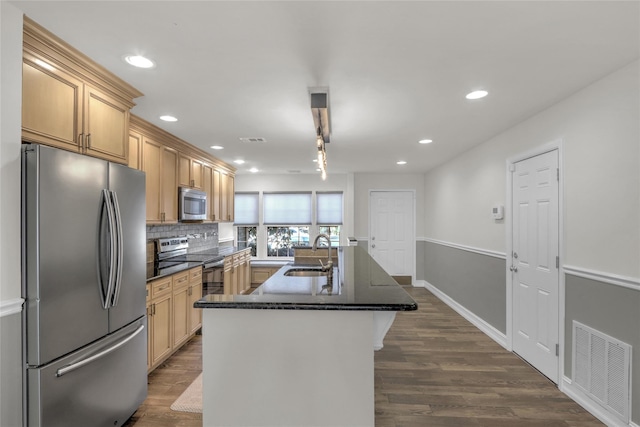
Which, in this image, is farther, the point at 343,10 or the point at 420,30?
the point at 420,30

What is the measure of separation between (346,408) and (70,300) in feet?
5.40

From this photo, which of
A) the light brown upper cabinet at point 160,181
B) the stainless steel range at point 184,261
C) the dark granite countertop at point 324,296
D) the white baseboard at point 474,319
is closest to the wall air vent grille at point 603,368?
the white baseboard at point 474,319

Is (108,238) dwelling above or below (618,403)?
above

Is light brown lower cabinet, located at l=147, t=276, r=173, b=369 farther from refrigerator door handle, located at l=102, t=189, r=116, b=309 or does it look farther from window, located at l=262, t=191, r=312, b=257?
window, located at l=262, t=191, r=312, b=257

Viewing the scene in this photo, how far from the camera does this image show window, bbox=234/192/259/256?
7.00 meters

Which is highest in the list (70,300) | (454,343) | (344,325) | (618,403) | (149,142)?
(149,142)

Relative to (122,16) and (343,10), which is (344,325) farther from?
(122,16)

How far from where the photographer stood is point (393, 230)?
7.00 metres

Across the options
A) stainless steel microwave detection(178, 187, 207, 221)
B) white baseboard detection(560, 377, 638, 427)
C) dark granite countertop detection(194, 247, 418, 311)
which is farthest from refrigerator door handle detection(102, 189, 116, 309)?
white baseboard detection(560, 377, 638, 427)

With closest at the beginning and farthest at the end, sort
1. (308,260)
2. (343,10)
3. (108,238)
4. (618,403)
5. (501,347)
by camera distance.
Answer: (343,10), (108,238), (618,403), (501,347), (308,260)

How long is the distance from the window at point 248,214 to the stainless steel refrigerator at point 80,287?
4645mm

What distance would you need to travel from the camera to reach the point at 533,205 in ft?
10.2

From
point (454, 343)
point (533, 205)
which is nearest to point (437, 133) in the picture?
point (533, 205)

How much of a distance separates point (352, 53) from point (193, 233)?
13.3 ft
